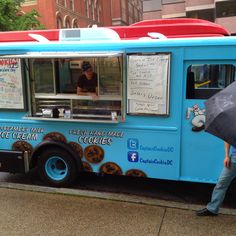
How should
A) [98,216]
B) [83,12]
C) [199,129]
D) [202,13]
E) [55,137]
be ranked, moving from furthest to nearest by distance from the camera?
[83,12], [202,13], [55,137], [199,129], [98,216]

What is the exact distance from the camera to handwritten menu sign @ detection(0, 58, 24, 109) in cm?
502

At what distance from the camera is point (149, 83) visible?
4.43 metres

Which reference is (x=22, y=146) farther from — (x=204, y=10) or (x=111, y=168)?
(x=204, y=10)

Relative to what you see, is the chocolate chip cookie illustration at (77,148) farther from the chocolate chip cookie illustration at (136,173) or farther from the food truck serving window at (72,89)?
the chocolate chip cookie illustration at (136,173)

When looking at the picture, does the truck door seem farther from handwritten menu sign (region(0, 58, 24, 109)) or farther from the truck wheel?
handwritten menu sign (region(0, 58, 24, 109))

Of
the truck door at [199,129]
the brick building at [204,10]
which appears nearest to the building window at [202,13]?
the brick building at [204,10]

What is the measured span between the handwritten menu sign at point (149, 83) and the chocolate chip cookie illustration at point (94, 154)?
0.83 meters

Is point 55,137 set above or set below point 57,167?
above

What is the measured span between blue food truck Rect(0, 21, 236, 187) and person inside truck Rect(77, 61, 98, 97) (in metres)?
0.07

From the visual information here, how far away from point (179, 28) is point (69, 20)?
116 ft

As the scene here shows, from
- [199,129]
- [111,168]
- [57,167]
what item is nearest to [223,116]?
[199,129]

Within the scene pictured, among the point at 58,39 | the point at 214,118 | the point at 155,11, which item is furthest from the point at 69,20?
the point at 214,118

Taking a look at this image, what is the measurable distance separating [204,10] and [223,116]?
33168 mm

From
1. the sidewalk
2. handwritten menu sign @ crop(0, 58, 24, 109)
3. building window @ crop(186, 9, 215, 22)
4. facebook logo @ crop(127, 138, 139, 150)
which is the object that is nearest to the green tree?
handwritten menu sign @ crop(0, 58, 24, 109)
